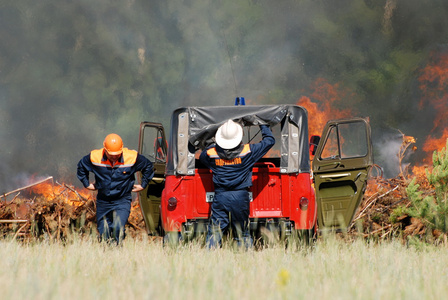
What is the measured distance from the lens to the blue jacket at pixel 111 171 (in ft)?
27.4

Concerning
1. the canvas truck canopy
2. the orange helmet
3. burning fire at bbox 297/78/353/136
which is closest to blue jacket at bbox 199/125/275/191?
the canvas truck canopy

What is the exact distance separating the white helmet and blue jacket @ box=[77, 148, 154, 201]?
1.42 metres

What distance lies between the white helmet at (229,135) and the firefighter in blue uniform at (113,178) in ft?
4.60

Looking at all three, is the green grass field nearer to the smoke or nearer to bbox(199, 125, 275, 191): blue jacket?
bbox(199, 125, 275, 191): blue jacket

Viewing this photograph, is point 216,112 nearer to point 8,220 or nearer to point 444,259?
point 444,259

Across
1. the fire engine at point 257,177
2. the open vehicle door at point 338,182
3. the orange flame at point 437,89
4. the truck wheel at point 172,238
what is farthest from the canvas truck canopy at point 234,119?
the orange flame at point 437,89

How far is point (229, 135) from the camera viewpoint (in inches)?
304

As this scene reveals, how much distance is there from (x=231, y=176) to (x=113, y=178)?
5.91 ft

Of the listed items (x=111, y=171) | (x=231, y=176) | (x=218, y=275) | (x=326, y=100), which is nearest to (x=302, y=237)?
(x=231, y=176)

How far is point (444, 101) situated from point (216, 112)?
55.3 ft

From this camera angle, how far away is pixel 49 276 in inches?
203

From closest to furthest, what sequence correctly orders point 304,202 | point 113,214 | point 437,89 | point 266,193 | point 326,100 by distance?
point 304,202
point 266,193
point 113,214
point 437,89
point 326,100

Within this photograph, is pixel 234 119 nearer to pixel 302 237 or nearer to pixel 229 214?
pixel 229 214

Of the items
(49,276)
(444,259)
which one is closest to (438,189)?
(444,259)
